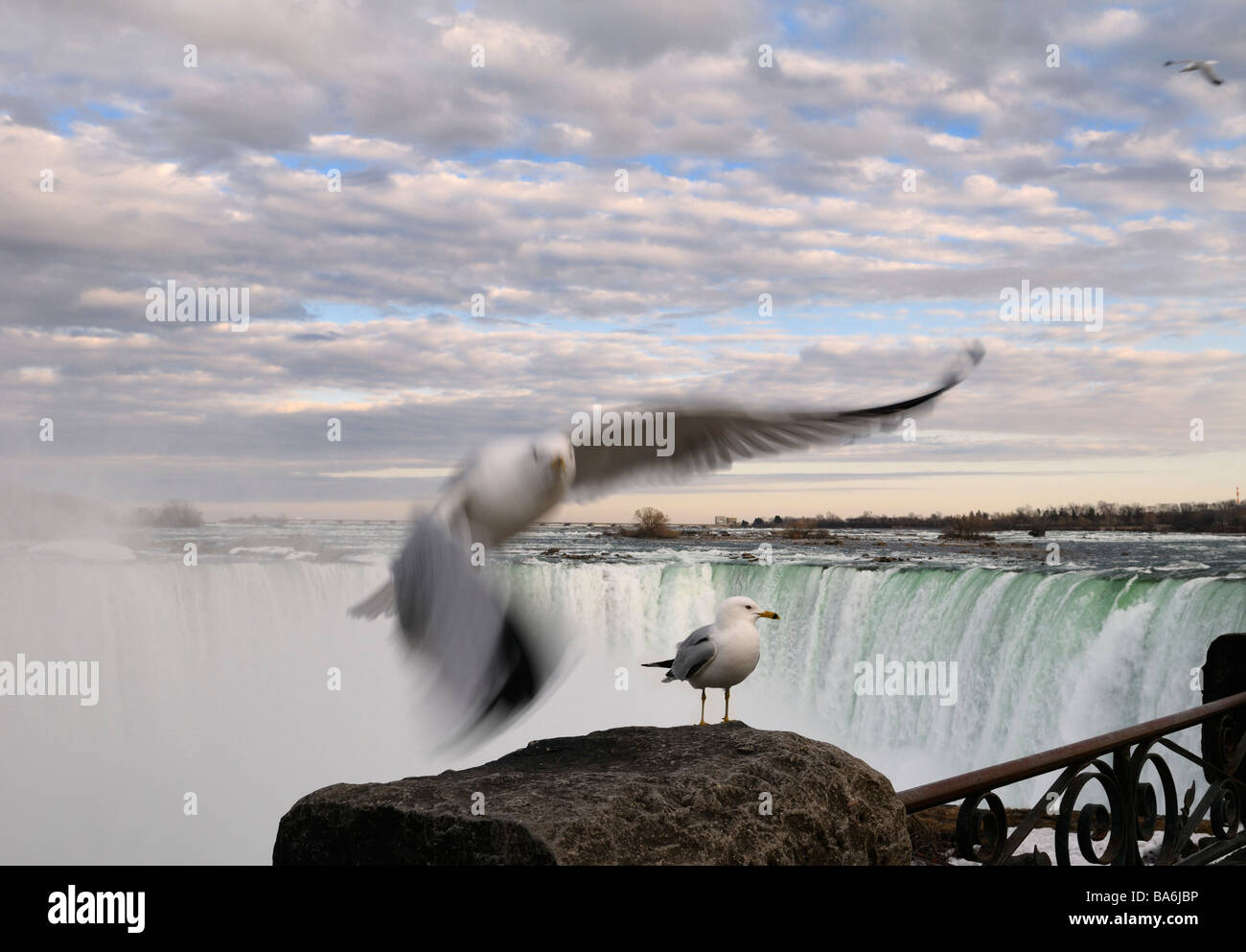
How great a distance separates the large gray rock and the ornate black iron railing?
0.75ft

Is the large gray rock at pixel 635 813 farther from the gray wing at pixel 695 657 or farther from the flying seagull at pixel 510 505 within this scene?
the gray wing at pixel 695 657

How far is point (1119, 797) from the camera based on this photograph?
9.48 ft

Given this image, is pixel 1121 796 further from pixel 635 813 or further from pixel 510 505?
pixel 510 505

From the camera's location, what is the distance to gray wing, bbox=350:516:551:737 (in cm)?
256

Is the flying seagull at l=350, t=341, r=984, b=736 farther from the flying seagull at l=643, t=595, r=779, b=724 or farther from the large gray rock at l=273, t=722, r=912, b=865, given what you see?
the flying seagull at l=643, t=595, r=779, b=724

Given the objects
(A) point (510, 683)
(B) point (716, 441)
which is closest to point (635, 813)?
(A) point (510, 683)

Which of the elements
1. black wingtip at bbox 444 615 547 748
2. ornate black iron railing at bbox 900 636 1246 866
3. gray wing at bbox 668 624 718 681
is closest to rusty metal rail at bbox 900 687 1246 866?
ornate black iron railing at bbox 900 636 1246 866

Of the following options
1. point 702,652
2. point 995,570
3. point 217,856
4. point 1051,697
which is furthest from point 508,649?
point 217,856

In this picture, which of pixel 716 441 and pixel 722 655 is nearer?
pixel 722 655

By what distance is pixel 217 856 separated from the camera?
19.4 m

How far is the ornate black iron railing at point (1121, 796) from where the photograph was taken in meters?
2.32

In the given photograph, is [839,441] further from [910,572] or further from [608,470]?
[910,572]

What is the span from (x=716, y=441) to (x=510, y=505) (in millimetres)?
895
